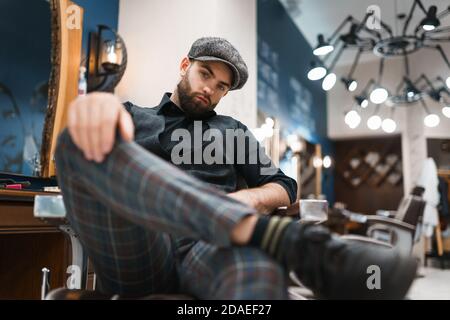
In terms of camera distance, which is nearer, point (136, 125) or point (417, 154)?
point (136, 125)

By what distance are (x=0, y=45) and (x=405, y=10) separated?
5.00 metres

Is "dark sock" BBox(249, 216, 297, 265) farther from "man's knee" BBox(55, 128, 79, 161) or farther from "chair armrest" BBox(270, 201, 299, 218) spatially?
"chair armrest" BBox(270, 201, 299, 218)

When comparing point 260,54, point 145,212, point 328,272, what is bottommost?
point 328,272

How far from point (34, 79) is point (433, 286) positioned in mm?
4123

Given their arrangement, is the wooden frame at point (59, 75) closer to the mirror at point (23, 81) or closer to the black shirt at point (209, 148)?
the mirror at point (23, 81)

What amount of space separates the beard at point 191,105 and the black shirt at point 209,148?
2cm

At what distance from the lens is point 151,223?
0.72 meters

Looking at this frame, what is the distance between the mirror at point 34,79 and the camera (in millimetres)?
1783

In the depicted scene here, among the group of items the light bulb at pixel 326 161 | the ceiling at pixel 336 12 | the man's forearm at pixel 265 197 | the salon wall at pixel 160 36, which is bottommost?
the man's forearm at pixel 265 197

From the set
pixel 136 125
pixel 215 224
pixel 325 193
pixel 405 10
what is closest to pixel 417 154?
pixel 325 193

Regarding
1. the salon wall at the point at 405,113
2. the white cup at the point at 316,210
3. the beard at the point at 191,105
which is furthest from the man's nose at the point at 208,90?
the salon wall at the point at 405,113

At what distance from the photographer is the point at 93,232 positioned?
32.0 inches
